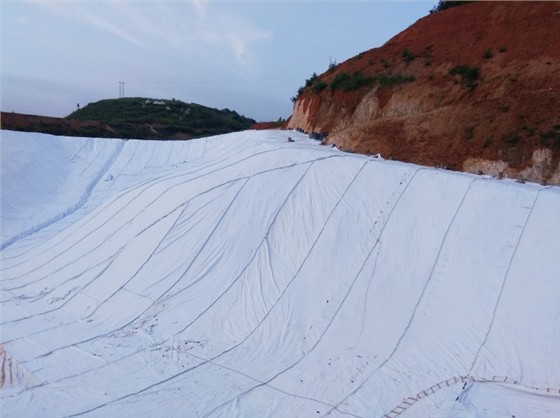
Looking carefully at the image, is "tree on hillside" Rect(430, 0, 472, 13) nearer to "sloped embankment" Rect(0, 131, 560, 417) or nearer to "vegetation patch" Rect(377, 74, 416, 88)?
"vegetation patch" Rect(377, 74, 416, 88)

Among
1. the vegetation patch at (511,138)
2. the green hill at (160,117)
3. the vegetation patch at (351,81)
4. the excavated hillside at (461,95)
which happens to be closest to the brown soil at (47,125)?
the green hill at (160,117)

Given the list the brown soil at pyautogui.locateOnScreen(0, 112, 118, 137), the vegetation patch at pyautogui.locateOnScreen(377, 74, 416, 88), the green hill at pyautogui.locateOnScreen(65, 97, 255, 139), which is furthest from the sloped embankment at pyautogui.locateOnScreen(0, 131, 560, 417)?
the green hill at pyautogui.locateOnScreen(65, 97, 255, 139)

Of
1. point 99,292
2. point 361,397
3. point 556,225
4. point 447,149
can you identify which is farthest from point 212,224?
point 447,149

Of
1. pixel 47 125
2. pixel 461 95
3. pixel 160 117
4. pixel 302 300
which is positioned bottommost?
pixel 302 300

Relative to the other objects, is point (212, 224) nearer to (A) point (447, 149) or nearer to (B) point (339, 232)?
(B) point (339, 232)

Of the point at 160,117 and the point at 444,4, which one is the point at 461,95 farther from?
the point at 160,117

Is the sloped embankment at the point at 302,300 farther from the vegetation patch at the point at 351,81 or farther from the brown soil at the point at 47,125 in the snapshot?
the brown soil at the point at 47,125

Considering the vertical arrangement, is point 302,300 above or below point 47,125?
below

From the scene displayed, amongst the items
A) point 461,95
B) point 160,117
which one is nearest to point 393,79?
point 461,95
